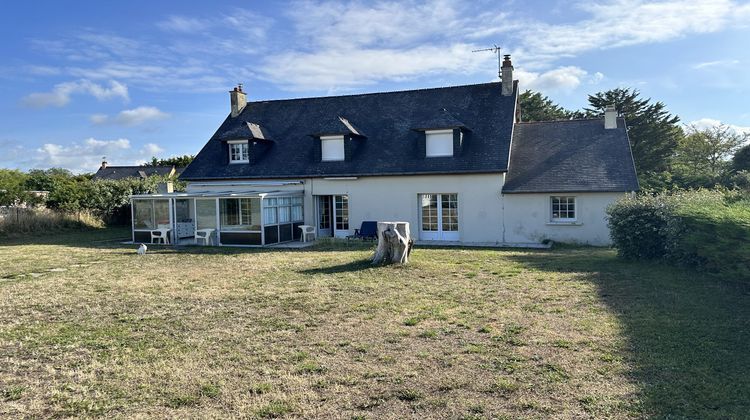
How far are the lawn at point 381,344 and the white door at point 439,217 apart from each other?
25.6 ft

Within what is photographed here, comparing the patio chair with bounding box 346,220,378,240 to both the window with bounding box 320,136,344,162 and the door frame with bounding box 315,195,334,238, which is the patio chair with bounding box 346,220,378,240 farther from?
the window with bounding box 320,136,344,162

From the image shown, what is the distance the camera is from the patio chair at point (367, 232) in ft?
63.6

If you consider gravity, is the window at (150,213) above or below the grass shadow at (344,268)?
above

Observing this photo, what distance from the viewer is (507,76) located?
21750 mm

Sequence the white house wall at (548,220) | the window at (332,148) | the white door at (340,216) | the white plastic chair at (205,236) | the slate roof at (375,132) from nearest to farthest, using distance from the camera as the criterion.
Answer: the white house wall at (548,220) → the white plastic chair at (205,236) → the slate roof at (375,132) → the white door at (340,216) → the window at (332,148)

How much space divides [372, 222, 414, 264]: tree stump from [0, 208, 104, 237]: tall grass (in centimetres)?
1915

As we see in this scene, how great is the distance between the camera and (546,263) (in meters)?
13.3

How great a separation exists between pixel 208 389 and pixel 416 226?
15.6 metres

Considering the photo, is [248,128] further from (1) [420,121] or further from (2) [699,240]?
(2) [699,240]

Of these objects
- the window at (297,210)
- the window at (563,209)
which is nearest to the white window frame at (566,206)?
the window at (563,209)

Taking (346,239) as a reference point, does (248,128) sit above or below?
above

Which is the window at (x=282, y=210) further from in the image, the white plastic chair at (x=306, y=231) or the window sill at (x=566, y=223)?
the window sill at (x=566, y=223)

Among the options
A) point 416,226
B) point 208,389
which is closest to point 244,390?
point 208,389

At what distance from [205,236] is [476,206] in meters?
10.0
